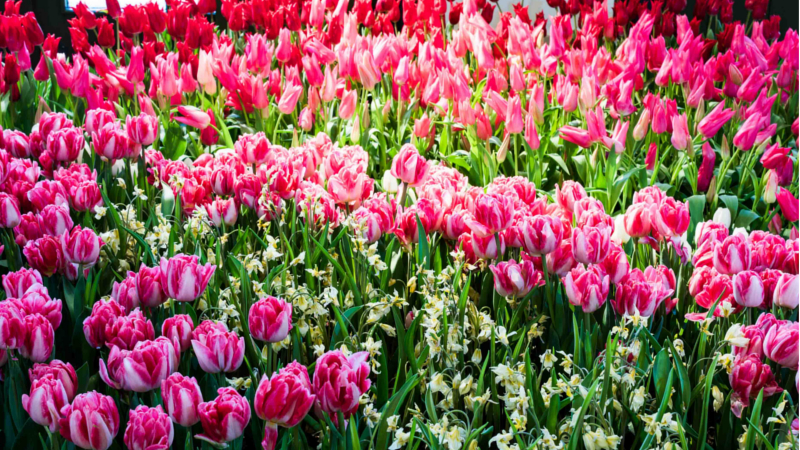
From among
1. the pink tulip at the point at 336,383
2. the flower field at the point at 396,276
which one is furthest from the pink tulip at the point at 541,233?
the pink tulip at the point at 336,383

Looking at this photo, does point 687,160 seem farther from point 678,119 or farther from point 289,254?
point 289,254

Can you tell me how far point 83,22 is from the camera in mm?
3609

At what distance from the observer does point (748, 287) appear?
1242 mm

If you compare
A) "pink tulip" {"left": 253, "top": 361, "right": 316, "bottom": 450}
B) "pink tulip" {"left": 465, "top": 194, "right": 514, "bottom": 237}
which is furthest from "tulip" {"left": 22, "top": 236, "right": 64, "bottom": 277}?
"pink tulip" {"left": 465, "top": 194, "right": 514, "bottom": 237}

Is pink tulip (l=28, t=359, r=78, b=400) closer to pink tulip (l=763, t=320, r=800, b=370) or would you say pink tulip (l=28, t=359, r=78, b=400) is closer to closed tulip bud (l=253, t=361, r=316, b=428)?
closed tulip bud (l=253, t=361, r=316, b=428)

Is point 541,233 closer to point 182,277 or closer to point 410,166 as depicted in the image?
point 410,166

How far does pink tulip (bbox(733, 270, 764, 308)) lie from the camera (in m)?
1.24

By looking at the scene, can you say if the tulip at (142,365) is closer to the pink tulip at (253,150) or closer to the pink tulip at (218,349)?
the pink tulip at (218,349)

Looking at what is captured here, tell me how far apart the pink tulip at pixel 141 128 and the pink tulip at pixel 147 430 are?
4.00ft

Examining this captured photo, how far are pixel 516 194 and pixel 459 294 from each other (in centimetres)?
26

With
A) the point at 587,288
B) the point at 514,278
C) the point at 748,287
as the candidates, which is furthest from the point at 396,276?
the point at 748,287

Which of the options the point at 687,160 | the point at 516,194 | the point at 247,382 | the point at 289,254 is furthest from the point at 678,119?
the point at 247,382

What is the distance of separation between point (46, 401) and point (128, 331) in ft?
0.59

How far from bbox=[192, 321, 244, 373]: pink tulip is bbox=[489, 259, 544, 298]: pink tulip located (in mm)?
492
